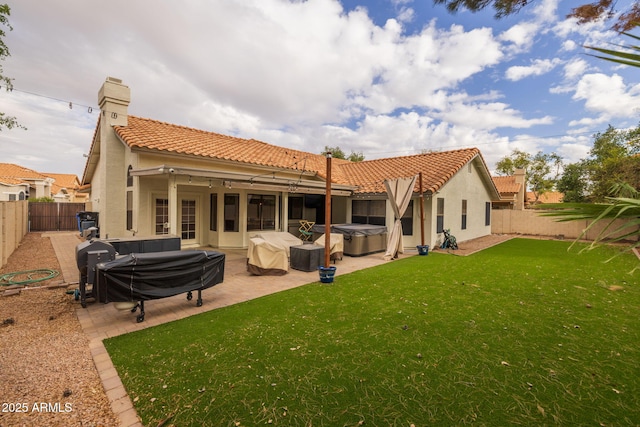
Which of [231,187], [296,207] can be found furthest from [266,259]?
[296,207]

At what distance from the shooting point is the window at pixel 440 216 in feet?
42.3

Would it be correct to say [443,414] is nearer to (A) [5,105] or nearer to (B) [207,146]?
(B) [207,146]

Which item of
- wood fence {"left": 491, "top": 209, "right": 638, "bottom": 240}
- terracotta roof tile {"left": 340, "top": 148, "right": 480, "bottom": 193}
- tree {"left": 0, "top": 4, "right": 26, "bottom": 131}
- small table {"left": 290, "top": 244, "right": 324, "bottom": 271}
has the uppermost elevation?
tree {"left": 0, "top": 4, "right": 26, "bottom": 131}

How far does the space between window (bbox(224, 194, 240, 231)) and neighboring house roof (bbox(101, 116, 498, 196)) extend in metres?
1.60

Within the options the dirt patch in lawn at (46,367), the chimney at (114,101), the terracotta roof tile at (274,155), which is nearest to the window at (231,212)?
the terracotta roof tile at (274,155)

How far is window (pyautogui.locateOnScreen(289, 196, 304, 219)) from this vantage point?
14125mm

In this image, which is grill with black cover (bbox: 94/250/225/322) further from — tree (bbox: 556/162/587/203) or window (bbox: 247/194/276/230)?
tree (bbox: 556/162/587/203)

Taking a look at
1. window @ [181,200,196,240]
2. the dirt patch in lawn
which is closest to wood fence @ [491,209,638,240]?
window @ [181,200,196,240]

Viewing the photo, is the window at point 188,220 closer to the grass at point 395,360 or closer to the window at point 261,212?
the window at point 261,212

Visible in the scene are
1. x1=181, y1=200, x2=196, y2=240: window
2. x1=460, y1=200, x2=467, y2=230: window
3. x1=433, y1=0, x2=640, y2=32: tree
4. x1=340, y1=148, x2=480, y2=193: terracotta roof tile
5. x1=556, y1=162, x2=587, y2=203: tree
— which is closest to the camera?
x1=433, y1=0, x2=640, y2=32: tree

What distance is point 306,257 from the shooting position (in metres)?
8.62

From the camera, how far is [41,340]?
4293mm

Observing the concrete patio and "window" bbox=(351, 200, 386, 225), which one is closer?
the concrete patio

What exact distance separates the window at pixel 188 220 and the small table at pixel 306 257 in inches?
214
